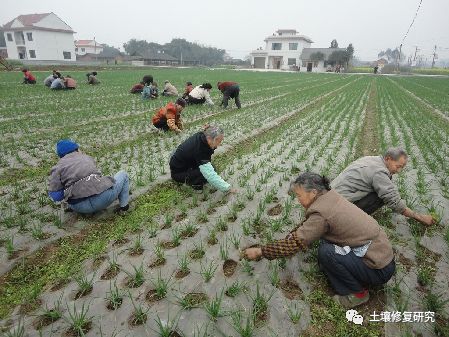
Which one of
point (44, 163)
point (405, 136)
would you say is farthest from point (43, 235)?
point (405, 136)

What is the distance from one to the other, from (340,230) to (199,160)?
265 centimetres

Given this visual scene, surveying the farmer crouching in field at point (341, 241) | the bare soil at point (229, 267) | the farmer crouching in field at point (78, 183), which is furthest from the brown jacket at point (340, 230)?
the farmer crouching in field at point (78, 183)

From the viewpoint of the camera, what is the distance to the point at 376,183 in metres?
3.76

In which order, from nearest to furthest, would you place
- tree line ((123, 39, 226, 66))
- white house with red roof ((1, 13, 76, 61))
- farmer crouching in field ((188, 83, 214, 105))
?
1. farmer crouching in field ((188, 83, 214, 105))
2. white house with red roof ((1, 13, 76, 61))
3. tree line ((123, 39, 226, 66))

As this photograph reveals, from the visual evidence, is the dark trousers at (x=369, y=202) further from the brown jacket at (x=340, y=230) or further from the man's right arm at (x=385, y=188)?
the brown jacket at (x=340, y=230)

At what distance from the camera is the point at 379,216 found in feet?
15.0

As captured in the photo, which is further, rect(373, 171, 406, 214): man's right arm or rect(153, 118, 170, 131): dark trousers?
rect(153, 118, 170, 131): dark trousers

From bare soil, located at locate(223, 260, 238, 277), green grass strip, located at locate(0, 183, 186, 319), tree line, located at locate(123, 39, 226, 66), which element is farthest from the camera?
tree line, located at locate(123, 39, 226, 66)

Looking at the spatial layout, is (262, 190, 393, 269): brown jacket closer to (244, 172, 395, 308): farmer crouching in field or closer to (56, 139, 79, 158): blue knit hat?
(244, 172, 395, 308): farmer crouching in field

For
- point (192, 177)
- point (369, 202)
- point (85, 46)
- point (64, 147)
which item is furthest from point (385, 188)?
point (85, 46)

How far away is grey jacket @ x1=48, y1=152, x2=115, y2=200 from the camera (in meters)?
4.11

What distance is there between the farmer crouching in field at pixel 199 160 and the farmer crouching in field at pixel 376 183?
69.6 inches

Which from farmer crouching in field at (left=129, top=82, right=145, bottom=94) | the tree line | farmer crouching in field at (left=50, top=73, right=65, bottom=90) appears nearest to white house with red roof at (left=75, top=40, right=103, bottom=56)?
the tree line

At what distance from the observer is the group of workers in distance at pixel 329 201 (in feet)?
9.27
